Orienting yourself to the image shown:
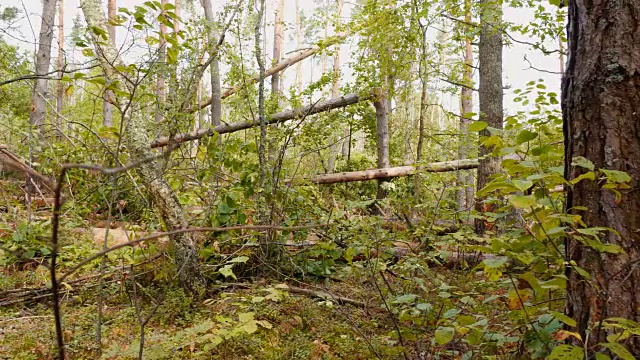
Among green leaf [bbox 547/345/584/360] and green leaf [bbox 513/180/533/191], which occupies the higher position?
green leaf [bbox 513/180/533/191]

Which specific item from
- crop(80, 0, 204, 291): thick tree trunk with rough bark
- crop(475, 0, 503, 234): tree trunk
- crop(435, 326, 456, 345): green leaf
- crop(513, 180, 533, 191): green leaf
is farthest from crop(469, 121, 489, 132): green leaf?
crop(475, 0, 503, 234): tree trunk

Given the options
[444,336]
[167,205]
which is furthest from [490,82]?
[444,336]

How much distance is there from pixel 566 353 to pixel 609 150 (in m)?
0.84

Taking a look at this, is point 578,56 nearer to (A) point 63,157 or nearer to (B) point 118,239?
(B) point 118,239

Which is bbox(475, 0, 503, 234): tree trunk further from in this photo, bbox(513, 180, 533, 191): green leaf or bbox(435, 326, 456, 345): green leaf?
bbox(513, 180, 533, 191): green leaf

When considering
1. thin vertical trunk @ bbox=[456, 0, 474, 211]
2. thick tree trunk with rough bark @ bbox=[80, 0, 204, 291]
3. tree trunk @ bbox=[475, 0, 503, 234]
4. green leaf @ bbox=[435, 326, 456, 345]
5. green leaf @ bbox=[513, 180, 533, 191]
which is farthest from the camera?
tree trunk @ bbox=[475, 0, 503, 234]

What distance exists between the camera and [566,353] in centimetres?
132

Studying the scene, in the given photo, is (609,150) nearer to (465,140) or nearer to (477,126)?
(477,126)

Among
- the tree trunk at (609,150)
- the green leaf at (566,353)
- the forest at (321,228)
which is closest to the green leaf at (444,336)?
the forest at (321,228)

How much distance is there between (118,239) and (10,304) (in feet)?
4.89

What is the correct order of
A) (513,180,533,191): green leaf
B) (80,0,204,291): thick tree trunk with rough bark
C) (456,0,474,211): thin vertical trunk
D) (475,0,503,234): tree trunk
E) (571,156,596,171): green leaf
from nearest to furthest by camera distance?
(513,180,533,191): green leaf → (571,156,596,171): green leaf → (80,0,204,291): thick tree trunk with rough bark → (456,0,474,211): thin vertical trunk → (475,0,503,234): tree trunk

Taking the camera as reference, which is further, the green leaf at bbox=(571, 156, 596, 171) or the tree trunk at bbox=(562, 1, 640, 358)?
the tree trunk at bbox=(562, 1, 640, 358)

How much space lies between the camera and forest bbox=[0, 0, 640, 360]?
1555 millimetres

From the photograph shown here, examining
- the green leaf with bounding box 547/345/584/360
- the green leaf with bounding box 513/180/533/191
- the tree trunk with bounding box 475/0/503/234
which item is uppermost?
the tree trunk with bounding box 475/0/503/234
